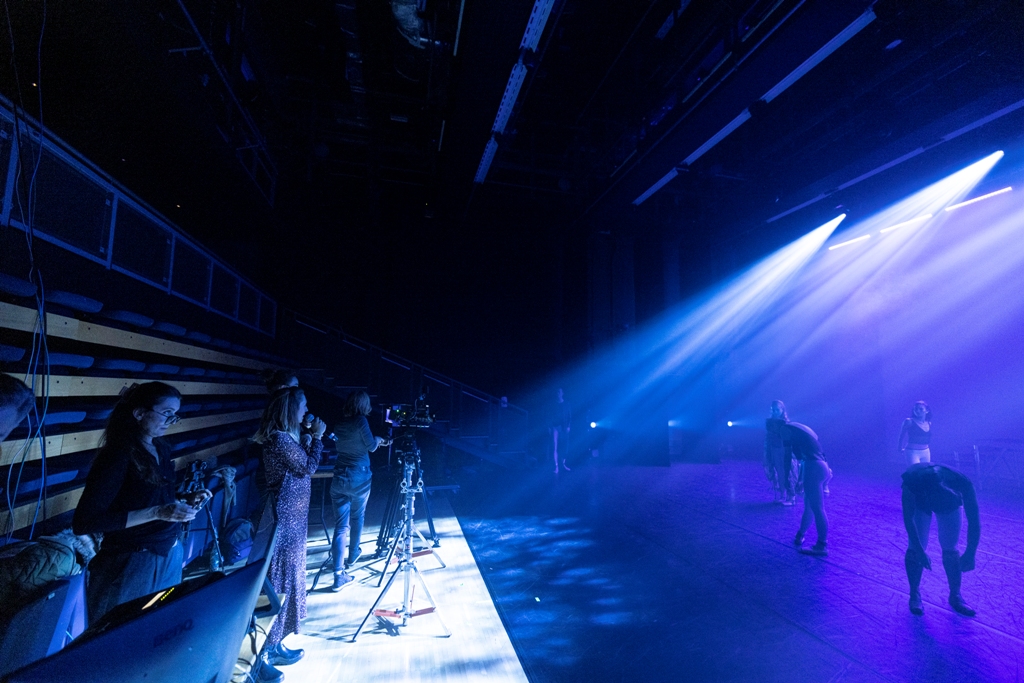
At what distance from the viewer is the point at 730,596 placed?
398 cm

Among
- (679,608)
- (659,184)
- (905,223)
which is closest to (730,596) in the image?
(679,608)

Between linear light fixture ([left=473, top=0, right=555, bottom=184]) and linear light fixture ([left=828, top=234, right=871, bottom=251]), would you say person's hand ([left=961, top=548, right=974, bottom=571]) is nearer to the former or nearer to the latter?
linear light fixture ([left=473, top=0, right=555, bottom=184])

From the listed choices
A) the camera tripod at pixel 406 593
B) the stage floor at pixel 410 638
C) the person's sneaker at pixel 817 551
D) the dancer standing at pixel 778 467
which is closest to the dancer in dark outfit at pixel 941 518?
the person's sneaker at pixel 817 551

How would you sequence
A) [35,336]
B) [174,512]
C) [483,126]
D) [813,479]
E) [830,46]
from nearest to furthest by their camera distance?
[174,512] < [35,336] < [830,46] < [813,479] < [483,126]

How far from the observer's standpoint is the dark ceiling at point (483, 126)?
461 cm

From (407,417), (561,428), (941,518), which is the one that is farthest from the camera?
(561,428)

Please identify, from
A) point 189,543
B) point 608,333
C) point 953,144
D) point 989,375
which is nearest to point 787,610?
point 189,543

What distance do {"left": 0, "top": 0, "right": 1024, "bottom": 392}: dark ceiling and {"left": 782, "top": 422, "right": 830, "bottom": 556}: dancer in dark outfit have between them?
3991 mm

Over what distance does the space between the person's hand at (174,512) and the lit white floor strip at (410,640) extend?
1.41m

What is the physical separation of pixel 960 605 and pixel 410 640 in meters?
4.34

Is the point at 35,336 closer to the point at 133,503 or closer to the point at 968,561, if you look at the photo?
the point at 133,503

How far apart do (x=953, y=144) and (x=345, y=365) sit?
1109cm

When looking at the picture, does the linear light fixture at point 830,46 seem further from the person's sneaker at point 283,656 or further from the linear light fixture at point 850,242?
the linear light fixture at point 850,242

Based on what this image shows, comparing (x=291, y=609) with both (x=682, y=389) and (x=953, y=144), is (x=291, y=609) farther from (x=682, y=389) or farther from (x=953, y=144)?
(x=682, y=389)
